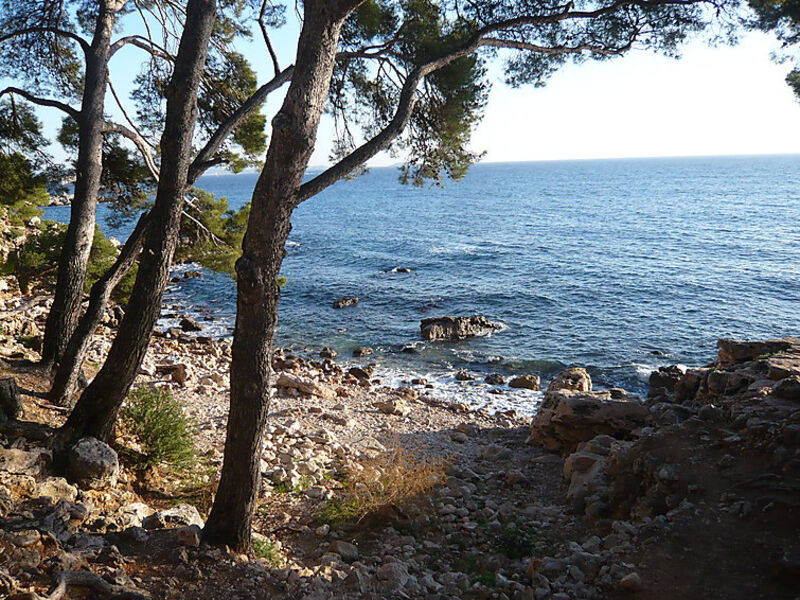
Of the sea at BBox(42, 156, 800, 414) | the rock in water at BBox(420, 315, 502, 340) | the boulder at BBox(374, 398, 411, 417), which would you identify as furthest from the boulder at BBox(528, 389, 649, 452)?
the rock in water at BBox(420, 315, 502, 340)

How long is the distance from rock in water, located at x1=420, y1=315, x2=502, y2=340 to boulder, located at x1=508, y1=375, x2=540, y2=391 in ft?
15.7

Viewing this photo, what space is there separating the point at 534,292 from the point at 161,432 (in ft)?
78.5

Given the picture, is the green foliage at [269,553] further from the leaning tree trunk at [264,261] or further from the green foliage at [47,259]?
the green foliage at [47,259]

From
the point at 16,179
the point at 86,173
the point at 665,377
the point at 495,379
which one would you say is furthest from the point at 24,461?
the point at 665,377

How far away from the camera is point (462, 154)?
8.66 m

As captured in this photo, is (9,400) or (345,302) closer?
(9,400)

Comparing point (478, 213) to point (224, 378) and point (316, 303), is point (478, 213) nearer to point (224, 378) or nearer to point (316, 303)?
point (316, 303)

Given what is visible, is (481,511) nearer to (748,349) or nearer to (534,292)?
(748,349)

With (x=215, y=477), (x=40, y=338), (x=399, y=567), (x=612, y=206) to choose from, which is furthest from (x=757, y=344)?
(x=612, y=206)

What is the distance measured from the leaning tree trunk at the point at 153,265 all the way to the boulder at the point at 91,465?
1.35 ft

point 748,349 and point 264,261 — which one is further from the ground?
point 264,261

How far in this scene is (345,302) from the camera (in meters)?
26.8

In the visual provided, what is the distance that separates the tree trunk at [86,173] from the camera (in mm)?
7949

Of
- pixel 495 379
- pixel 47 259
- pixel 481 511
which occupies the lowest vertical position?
pixel 495 379
